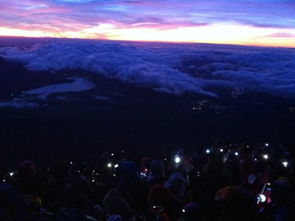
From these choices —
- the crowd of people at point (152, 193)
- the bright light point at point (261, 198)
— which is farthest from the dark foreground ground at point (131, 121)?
the bright light point at point (261, 198)

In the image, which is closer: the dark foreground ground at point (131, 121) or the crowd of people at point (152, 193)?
the crowd of people at point (152, 193)

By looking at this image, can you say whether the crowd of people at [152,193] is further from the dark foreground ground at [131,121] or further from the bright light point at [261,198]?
the dark foreground ground at [131,121]

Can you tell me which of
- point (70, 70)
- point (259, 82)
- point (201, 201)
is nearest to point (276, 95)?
point (259, 82)

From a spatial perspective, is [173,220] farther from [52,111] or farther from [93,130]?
[52,111]

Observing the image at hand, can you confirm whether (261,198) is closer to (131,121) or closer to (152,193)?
(152,193)

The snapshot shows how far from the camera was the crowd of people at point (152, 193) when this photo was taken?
512 cm

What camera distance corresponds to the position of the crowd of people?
512cm

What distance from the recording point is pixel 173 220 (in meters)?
6.09

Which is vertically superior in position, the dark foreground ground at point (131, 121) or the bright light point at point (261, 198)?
the bright light point at point (261, 198)

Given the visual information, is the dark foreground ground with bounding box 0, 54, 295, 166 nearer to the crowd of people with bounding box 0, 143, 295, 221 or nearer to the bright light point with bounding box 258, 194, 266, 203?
the crowd of people with bounding box 0, 143, 295, 221

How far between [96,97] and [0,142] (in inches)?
821

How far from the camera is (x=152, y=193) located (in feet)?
20.5

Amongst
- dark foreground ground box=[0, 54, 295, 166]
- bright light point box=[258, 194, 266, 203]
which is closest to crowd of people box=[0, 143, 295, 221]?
bright light point box=[258, 194, 266, 203]

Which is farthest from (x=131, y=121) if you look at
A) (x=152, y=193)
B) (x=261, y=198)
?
(x=152, y=193)
